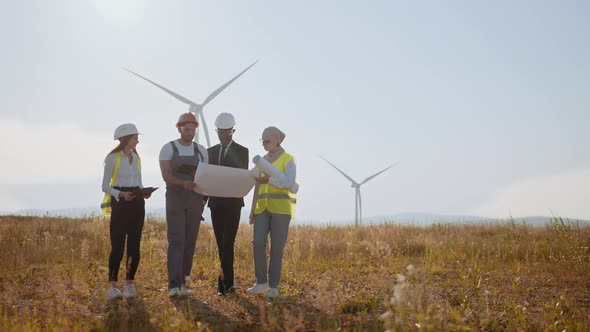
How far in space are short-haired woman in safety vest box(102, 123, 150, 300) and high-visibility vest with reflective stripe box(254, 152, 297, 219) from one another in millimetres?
1356

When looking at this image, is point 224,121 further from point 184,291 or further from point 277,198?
point 184,291

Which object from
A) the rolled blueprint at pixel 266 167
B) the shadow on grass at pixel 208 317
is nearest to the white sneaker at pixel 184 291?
the shadow on grass at pixel 208 317

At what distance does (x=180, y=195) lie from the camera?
6.34 m

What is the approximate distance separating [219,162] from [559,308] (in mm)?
4025

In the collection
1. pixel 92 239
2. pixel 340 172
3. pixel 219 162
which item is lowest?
pixel 92 239

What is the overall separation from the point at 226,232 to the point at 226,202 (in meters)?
0.37

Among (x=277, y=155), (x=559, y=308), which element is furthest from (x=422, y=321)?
(x=277, y=155)

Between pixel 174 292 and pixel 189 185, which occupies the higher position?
pixel 189 185

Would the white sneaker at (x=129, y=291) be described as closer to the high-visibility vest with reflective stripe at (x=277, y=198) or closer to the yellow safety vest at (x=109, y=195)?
the yellow safety vest at (x=109, y=195)

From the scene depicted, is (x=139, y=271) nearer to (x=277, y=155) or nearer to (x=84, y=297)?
(x=84, y=297)

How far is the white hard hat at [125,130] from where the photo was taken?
6.30 metres

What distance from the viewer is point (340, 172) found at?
30594 mm

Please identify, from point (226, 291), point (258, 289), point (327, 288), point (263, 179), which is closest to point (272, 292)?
point (258, 289)

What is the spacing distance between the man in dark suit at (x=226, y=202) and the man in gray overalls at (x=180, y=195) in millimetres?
226
